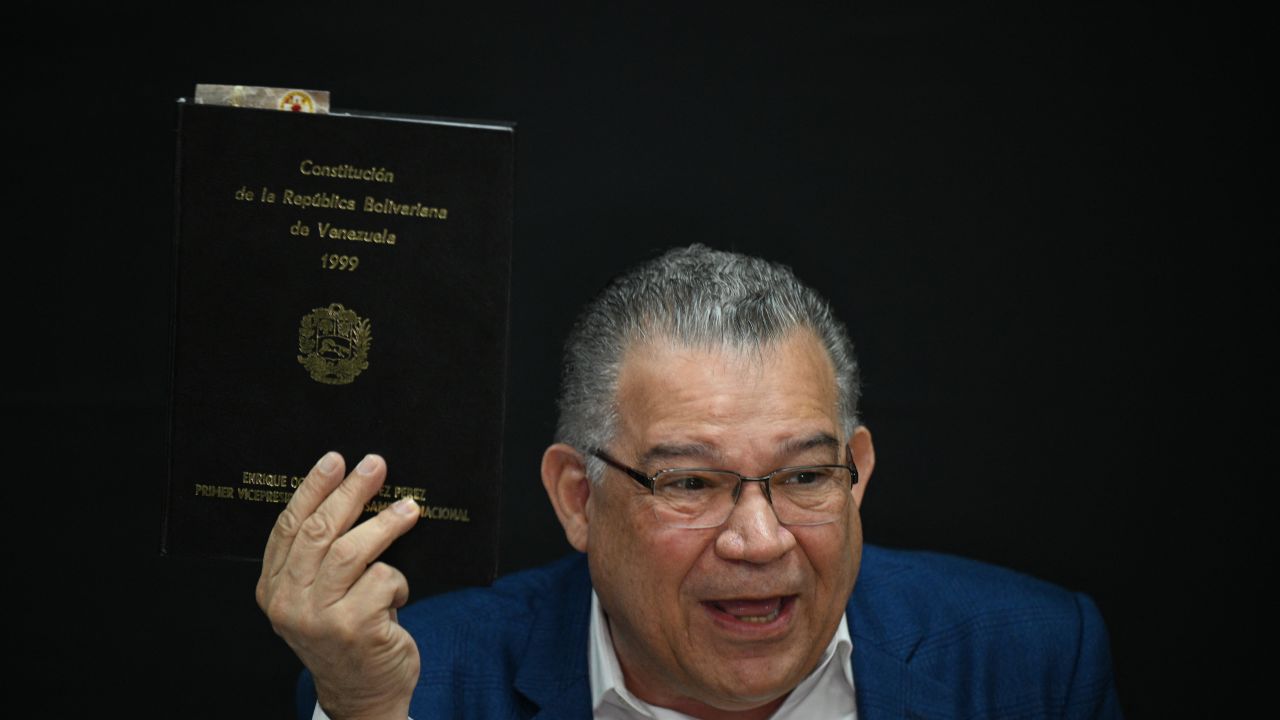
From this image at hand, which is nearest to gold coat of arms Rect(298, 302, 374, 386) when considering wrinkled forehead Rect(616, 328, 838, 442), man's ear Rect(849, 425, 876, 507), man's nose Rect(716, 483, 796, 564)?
wrinkled forehead Rect(616, 328, 838, 442)

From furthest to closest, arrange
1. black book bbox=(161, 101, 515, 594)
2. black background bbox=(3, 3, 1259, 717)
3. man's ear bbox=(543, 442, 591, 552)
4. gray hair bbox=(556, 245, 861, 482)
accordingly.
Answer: black background bbox=(3, 3, 1259, 717) → man's ear bbox=(543, 442, 591, 552) → gray hair bbox=(556, 245, 861, 482) → black book bbox=(161, 101, 515, 594)

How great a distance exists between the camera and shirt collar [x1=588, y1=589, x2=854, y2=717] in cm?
274

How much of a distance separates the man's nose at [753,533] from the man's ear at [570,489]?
1.31 feet

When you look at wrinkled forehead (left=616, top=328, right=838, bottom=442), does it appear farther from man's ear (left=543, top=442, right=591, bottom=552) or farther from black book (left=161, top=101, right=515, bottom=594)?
black book (left=161, top=101, right=515, bottom=594)

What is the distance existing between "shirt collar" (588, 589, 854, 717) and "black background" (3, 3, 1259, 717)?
2.70 ft

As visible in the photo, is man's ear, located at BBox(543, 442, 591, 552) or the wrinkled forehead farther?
man's ear, located at BBox(543, 442, 591, 552)

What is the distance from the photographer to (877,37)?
349cm

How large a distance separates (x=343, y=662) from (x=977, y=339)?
6.46 ft

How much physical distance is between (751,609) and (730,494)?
0.21m

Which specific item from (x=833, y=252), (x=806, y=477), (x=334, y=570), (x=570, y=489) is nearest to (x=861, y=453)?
(x=806, y=477)

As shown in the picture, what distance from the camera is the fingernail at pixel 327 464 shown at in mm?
2225

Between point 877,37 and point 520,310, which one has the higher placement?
point 877,37

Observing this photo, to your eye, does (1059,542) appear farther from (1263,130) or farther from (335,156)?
(335,156)

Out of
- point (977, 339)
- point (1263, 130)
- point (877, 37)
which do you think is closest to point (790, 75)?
point (877, 37)
